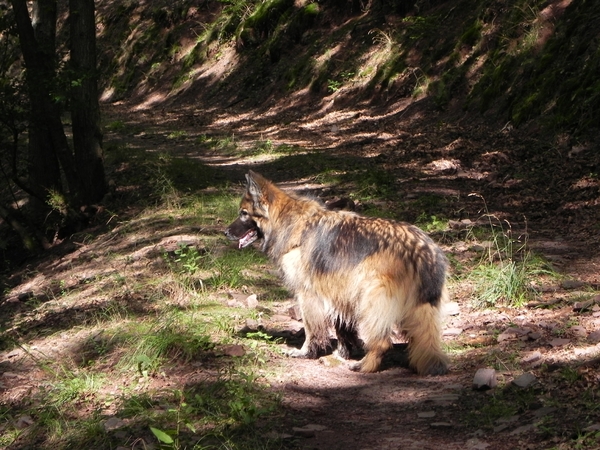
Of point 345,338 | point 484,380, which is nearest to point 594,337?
point 484,380

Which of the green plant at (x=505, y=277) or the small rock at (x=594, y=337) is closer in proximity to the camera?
the small rock at (x=594, y=337)

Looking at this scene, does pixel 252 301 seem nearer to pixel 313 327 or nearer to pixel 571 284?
pixel 313 327

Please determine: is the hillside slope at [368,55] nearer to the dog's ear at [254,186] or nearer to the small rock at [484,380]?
the dog's ear at [254,186]

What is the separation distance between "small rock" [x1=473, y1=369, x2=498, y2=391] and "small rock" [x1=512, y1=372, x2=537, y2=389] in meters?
0.15

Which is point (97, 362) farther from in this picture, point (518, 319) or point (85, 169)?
point (85, 169)

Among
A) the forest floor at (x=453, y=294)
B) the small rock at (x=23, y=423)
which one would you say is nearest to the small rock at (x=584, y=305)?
the forest floor at (x=453, y=294)

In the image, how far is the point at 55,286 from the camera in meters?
11.4

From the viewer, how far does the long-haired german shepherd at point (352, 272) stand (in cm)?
616

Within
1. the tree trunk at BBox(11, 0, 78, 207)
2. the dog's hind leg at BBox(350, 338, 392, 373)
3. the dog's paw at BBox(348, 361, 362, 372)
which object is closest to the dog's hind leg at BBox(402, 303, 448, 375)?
the dog's hind leg at BBox(350, 338, 392, 373)

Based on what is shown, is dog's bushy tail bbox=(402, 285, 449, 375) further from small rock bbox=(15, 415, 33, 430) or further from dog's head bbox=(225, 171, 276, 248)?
small rock bbox=(15, 415, 33, 430)

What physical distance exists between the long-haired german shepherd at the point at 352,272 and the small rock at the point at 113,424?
1.80m

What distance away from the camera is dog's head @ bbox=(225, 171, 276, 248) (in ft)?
23.0

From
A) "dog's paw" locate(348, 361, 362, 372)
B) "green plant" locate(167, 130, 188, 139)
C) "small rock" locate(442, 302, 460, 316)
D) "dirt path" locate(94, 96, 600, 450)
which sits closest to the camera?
"dirt path" locate(94, 96, 600, 450)

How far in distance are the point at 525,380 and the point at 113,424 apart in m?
2.92
